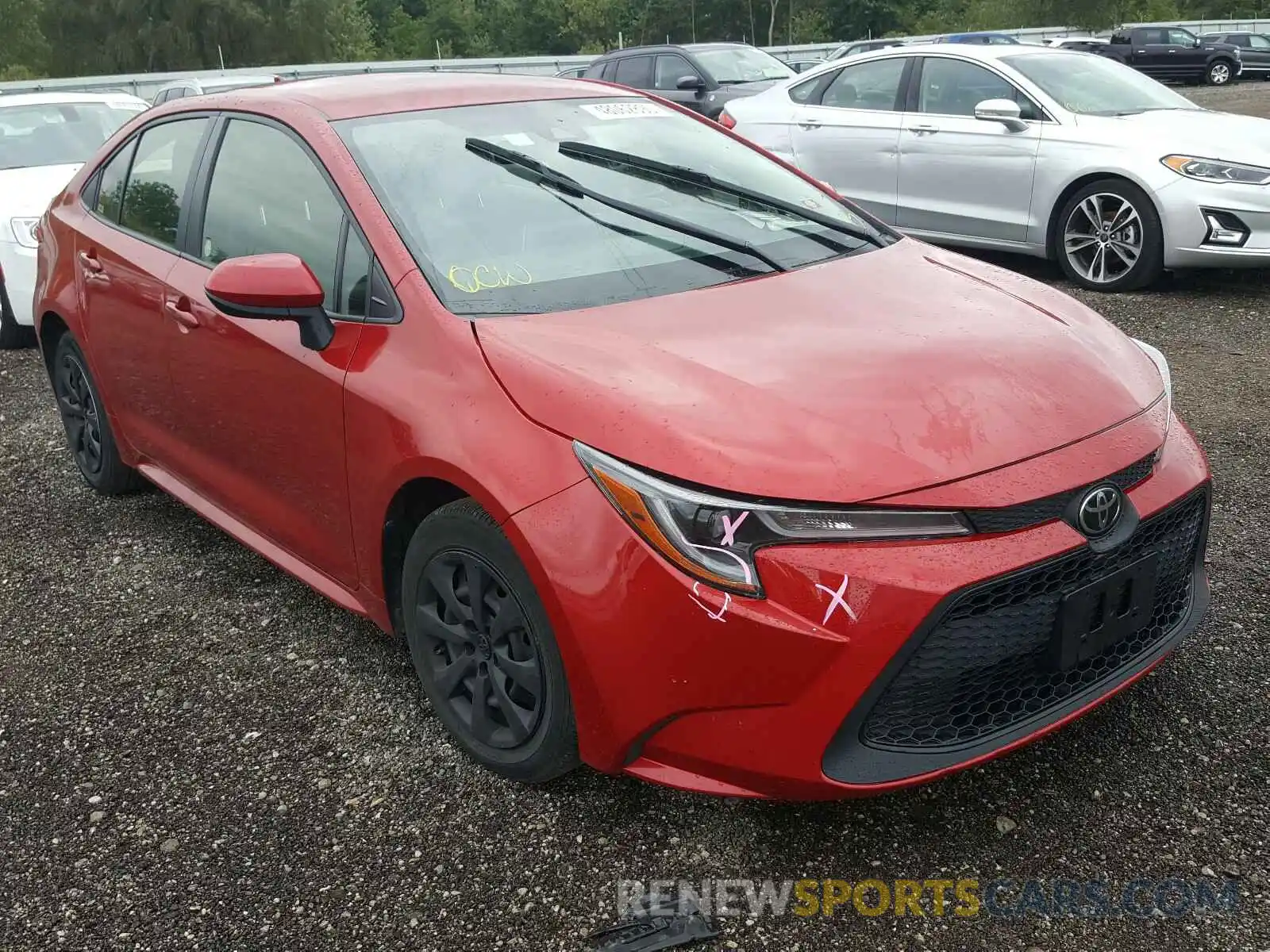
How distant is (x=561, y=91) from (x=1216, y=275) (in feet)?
17.2

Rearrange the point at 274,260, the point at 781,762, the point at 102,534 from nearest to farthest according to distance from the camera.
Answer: the point at 781,762
the point at 274,260
the point at 102,534

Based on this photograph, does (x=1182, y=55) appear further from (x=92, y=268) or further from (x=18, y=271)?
(x=92, y=268)

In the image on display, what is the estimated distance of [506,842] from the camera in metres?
2.55

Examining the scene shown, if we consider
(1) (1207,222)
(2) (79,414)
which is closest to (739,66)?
(1) (1207,222)

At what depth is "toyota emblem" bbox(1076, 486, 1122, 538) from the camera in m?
2.21

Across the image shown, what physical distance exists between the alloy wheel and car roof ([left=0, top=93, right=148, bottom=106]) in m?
6.92

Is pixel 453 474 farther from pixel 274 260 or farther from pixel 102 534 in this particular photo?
pixel 102 534

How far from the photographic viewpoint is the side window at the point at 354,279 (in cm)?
284

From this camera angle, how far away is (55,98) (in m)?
8.68

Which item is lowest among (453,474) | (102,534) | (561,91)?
(102,534)

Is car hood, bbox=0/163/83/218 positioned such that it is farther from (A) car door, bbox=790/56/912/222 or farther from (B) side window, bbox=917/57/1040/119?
(B) side window, bbox=917/57/1040/119

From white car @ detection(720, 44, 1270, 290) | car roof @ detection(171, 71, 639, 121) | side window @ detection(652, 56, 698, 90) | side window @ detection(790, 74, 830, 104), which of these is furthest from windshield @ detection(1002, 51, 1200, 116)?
side window @ detection(652, 56, 698, 90)

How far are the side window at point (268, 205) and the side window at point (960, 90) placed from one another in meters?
5.45

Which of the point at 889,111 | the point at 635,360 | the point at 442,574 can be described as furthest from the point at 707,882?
the point at 889,111
